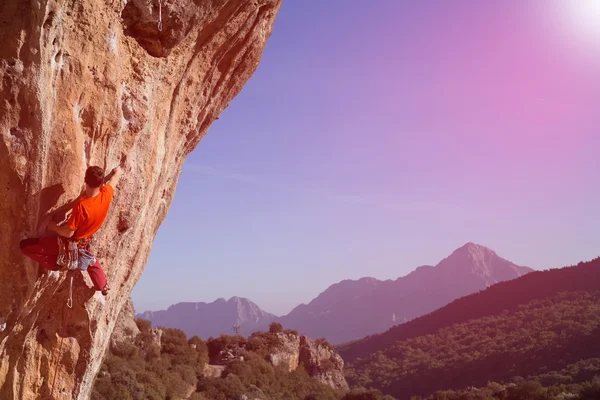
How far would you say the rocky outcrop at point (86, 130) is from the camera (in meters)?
5.21

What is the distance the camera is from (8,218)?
17.5 ft

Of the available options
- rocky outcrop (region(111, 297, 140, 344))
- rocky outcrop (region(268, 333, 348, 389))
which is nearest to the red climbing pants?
rocky outcrop (region(111, 297, 140, 344))

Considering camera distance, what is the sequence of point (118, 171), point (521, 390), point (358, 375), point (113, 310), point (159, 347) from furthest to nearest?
point (358, 375) < point (159, 347) < point (521, 390) < point (113, 310) < point (118, 171)

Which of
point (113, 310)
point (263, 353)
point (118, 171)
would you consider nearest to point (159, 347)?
point (263, 353)

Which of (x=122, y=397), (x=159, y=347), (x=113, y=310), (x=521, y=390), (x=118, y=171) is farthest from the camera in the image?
(x=159, y=347)

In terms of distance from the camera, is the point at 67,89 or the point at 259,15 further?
the point at 259,15

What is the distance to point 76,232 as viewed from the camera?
5.63 m

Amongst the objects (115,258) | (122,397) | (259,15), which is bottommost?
(122,397)

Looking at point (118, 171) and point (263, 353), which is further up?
point (118, 171)

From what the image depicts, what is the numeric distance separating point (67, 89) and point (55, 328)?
3.54 meters

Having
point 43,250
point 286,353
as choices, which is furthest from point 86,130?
point 286,353

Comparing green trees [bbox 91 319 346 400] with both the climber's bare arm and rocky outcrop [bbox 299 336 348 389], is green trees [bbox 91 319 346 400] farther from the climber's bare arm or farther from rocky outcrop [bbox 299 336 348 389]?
the climber's bare arm

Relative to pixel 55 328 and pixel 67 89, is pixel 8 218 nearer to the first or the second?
pixel 67 89

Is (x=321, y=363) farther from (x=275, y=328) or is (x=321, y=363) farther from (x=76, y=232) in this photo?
(x=76, y=232)
